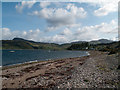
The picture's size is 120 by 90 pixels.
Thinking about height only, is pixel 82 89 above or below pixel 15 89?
above

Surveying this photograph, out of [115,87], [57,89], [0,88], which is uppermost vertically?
[115,87]

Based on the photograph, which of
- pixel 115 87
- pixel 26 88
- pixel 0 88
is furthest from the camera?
pixel 0 88

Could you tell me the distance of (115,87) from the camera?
10.5 metres

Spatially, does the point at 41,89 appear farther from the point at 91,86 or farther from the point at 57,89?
the point at 91,86

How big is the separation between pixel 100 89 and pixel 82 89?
2128 millimetres

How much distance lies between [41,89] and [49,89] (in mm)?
1278

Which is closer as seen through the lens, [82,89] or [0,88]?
[82,89]

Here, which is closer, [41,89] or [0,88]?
[41,89]

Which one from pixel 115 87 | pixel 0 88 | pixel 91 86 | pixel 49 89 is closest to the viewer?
pixel 115 87

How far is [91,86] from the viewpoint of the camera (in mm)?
11492

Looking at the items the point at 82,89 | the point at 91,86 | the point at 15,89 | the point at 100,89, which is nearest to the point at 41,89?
the point at 15,89

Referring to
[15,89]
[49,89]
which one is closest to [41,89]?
[49,89]

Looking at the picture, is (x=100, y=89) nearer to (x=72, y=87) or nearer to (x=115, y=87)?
(x=115, y=87)

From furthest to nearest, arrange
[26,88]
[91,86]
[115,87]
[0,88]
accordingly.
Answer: [0,88]
[26,88]
[91,86]
[115,87]
